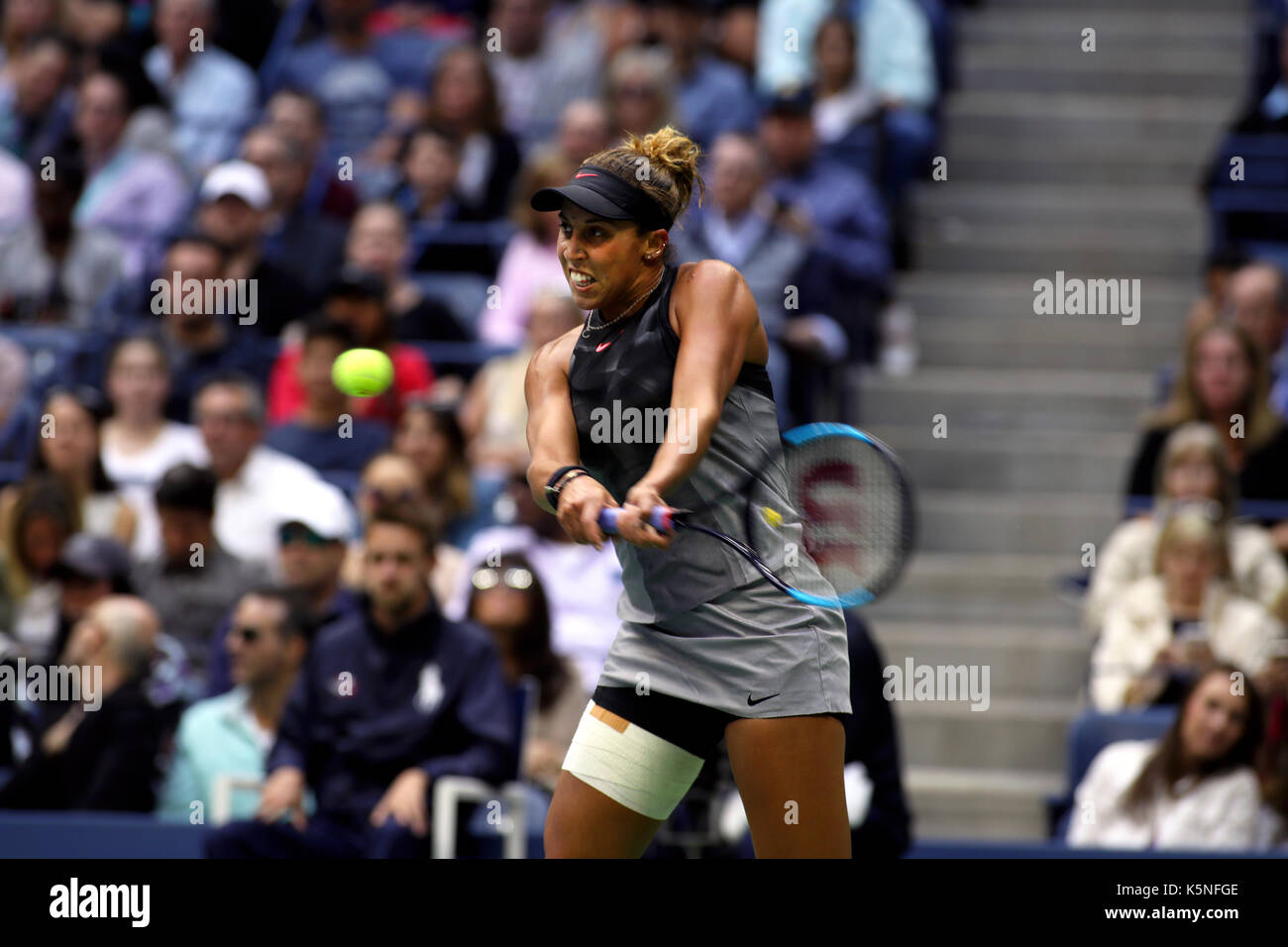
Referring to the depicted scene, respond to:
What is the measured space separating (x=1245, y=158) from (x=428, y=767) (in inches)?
205

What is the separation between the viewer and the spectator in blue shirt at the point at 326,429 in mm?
8195

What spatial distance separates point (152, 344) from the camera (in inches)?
328

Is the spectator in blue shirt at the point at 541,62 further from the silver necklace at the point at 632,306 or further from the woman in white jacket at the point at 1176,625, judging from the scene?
the silver necklace at the point at 632,306

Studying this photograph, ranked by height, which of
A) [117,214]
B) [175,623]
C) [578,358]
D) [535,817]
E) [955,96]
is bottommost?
[535,817]

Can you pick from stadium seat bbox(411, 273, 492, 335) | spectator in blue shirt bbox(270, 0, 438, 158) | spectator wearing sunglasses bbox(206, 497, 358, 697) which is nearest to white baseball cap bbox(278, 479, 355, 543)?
spectator wearing sunglasses bbox(206, 497, 358, 697)

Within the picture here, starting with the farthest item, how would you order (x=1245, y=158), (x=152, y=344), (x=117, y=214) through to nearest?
1. (x=117, y=214)
2. (x=1245, y=158)
3. (x=152, y=344)

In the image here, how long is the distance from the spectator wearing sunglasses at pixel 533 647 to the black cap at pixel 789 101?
3.06m

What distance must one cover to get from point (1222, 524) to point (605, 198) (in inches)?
161

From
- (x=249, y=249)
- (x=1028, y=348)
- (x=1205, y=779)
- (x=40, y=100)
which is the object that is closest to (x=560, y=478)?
(x=1205, y=779)

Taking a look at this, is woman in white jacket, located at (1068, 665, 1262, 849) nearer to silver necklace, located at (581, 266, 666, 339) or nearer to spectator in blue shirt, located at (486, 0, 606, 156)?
silver necklace, located at (581, 266, 666, 339)

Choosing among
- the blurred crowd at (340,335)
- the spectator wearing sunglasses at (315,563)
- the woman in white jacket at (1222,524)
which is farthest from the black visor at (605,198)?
the woman in white jacket at (1222,524)

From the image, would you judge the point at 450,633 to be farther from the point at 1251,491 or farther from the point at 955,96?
the point at 955,96

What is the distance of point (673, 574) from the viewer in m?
3.80
